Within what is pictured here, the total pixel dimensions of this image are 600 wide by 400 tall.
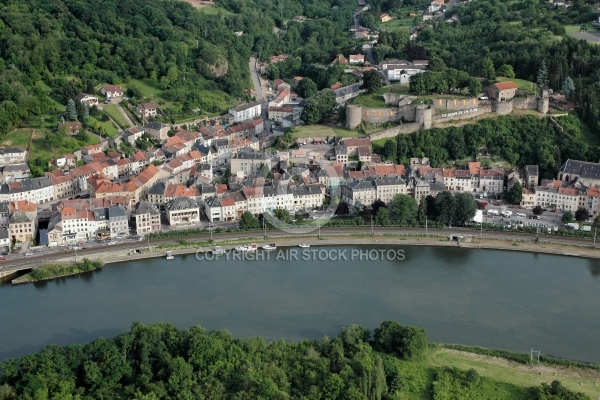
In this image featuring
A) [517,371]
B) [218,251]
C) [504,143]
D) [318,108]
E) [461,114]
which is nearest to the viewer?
[517,371]

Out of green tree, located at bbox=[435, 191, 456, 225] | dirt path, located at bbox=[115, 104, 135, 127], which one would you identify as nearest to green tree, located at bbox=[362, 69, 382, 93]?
green tree, located at bbox=[435, 191, 456, 225]

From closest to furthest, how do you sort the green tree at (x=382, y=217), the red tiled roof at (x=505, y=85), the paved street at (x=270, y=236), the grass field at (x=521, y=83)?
the paved street at (x=270, y=236), the green tree at (x=382, y=217), the red tiled roof at (x=505, y=85), the grass field at (x=521, y=83)

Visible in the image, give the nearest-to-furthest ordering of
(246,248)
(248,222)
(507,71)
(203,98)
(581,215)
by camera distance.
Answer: (246,248) < (248,222) < (581,215) < (507,71) < (203,98)

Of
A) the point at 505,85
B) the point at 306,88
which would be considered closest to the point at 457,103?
the point at 505,85

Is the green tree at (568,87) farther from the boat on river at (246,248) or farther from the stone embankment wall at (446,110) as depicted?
the boat on river at (246,248)

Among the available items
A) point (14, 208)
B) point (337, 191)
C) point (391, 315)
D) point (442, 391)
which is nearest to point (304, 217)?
point (337, 191)

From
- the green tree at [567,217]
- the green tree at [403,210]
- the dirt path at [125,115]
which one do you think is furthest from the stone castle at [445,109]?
the dirt path at [125,115]

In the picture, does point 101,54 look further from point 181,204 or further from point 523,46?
point 523,46
